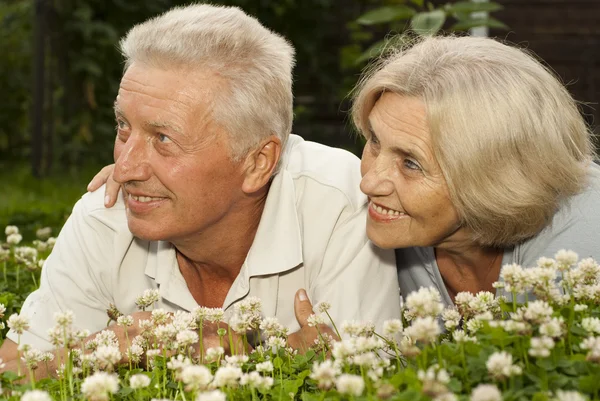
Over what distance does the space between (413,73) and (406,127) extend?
0.19 metres

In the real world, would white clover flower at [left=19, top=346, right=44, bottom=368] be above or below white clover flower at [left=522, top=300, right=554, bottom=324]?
below

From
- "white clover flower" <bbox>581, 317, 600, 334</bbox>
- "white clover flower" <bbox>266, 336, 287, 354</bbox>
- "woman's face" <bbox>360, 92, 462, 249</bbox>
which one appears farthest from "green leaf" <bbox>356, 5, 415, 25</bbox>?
"white clover flower" <bbox>581, 317, 600, 334</bbox>

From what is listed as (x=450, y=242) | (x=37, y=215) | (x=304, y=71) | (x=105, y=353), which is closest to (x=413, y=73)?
(x=450, y=242)

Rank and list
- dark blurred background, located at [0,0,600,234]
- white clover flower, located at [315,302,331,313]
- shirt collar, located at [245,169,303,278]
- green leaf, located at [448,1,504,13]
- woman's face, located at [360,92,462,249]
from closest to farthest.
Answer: white clover flower, located at [315,302,331,313] < woman's face, located at [360,92,462,249] < shirt collar, located at [245,169,303,278] < green leaf, located at [448,1,504,13] < dark blurred background, located at [0,0,600,234]

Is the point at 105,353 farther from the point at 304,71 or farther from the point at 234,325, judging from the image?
the point at 304,71

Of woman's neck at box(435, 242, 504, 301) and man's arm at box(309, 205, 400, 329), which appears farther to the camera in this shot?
woman's neck at box(435, 242, 504, 301)

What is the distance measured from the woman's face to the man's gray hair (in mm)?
385

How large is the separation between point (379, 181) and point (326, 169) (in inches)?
17.4

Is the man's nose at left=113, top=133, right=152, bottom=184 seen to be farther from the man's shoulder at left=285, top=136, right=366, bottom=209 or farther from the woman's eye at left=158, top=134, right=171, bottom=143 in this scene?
the man's shoulder at left=285, top=136, right=366, bottom=209

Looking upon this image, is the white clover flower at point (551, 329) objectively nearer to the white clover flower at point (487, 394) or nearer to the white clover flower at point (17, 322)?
the white clover flower at point (487, 394)

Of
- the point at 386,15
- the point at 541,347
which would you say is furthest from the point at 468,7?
the point at 541,347

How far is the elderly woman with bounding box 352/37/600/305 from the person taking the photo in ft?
10.5

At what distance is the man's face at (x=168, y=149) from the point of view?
3219mm

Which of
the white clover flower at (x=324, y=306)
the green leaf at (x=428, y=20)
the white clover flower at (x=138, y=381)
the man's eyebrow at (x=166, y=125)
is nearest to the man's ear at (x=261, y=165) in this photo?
the man's eyebrow at (x=166, y=125)
